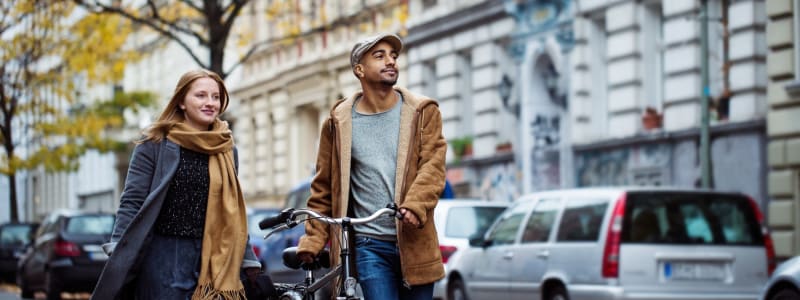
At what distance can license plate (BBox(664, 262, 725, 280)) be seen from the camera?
14.2 meters

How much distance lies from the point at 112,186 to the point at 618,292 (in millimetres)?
58513

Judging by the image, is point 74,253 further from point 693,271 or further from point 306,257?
point 306,257

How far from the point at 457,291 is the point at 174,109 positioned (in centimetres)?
1019

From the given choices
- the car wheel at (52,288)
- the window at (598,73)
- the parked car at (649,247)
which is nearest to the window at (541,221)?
the parked car at (649,247)

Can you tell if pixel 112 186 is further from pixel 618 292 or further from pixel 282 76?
pixel 618 292

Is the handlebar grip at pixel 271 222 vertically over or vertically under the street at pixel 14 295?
over

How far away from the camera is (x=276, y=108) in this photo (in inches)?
1960

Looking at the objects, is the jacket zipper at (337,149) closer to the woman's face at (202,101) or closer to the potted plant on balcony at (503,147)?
the woman's face at (202,101)

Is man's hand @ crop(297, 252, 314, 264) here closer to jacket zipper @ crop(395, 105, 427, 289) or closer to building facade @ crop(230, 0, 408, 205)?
jacket zipper @ crop(395, 105, 427, 289)

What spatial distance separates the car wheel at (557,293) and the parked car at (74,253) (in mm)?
8077

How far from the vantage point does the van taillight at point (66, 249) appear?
2233 centimetres

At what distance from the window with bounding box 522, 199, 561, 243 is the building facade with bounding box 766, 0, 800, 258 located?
851cm

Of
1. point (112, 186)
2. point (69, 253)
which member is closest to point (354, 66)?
point (69, 253)

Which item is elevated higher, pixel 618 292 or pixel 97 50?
pixel 97 50
